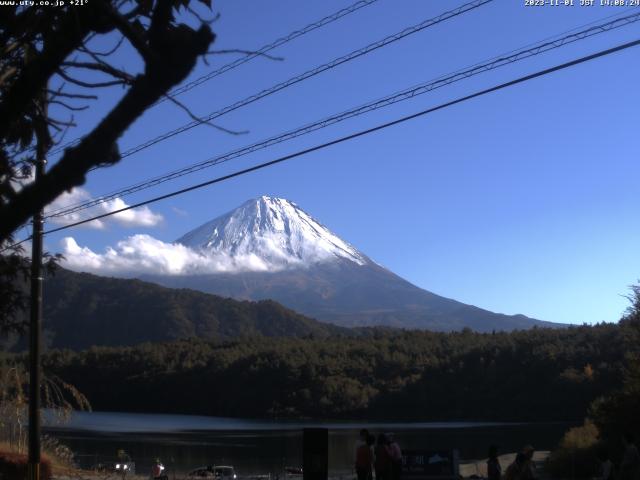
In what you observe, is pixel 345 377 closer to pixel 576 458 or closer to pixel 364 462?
pixel 576 458

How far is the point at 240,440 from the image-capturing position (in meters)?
66.9

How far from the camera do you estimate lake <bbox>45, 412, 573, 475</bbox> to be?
49.2 metres

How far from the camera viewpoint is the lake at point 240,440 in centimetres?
4925

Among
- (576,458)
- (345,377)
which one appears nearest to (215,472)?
(576,458)

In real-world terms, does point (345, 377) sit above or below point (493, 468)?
below

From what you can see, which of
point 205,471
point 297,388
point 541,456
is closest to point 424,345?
point 297,388

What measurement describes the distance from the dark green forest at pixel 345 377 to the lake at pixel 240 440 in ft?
23.1

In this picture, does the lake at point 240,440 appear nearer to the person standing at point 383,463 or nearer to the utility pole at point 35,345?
the utility pole at point 35,345

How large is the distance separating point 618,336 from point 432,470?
70.0 meters

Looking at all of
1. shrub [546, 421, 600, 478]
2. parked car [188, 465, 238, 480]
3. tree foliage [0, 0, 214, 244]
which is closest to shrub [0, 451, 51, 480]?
parked car [188, 465, 238, 480]

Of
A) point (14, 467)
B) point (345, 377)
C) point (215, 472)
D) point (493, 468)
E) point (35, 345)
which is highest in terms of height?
point (35, 345)

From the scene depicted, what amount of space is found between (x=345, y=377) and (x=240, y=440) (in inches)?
1604

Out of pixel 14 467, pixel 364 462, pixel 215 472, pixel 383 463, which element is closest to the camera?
pixel 383 463

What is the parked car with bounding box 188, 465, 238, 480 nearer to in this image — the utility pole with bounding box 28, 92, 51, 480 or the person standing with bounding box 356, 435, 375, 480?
the utility pole with bounding box 28, 92, 51, 480
